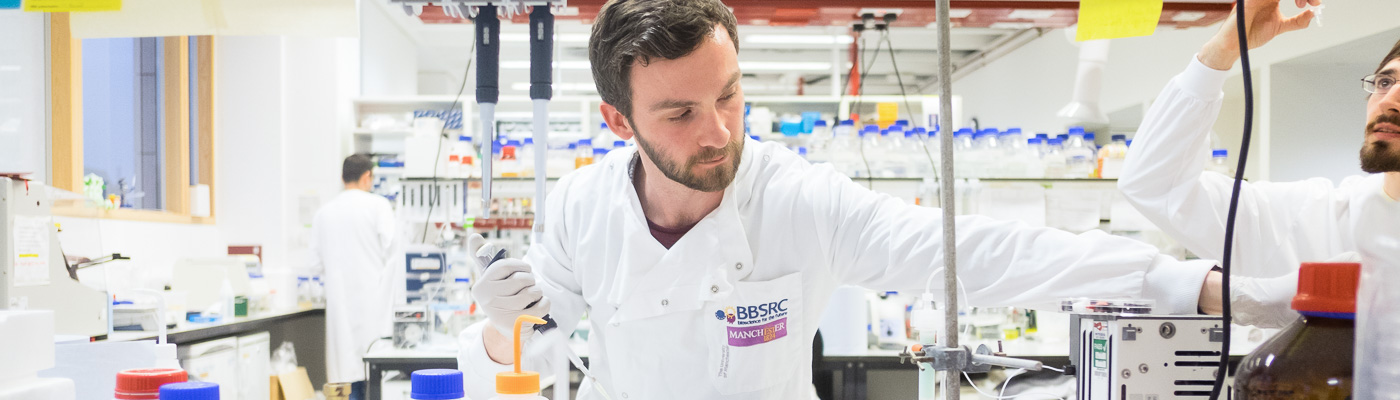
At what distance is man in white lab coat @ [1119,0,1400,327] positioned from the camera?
1.30 meters

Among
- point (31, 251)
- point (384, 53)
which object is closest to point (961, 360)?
point (31, 251)

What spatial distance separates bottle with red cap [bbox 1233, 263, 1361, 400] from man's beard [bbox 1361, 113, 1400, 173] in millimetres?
685

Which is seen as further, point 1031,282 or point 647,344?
point 647,344

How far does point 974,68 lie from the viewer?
1011 cm

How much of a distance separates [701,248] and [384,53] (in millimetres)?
5994

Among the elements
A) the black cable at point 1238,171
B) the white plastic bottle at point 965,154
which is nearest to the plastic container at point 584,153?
the white plastic bottle at point 965,154

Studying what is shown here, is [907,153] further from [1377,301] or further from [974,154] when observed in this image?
[1377,301]

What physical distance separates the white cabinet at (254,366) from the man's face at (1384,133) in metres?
4.07

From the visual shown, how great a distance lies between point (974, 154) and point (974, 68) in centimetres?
712

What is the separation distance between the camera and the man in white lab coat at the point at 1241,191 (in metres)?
1.30

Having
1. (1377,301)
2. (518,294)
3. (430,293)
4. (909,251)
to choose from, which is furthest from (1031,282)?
(430,293)

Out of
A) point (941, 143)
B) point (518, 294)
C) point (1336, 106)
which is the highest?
point (1336, 106)

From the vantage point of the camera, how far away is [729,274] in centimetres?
127

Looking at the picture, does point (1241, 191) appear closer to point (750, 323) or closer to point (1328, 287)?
point (750, 323)
